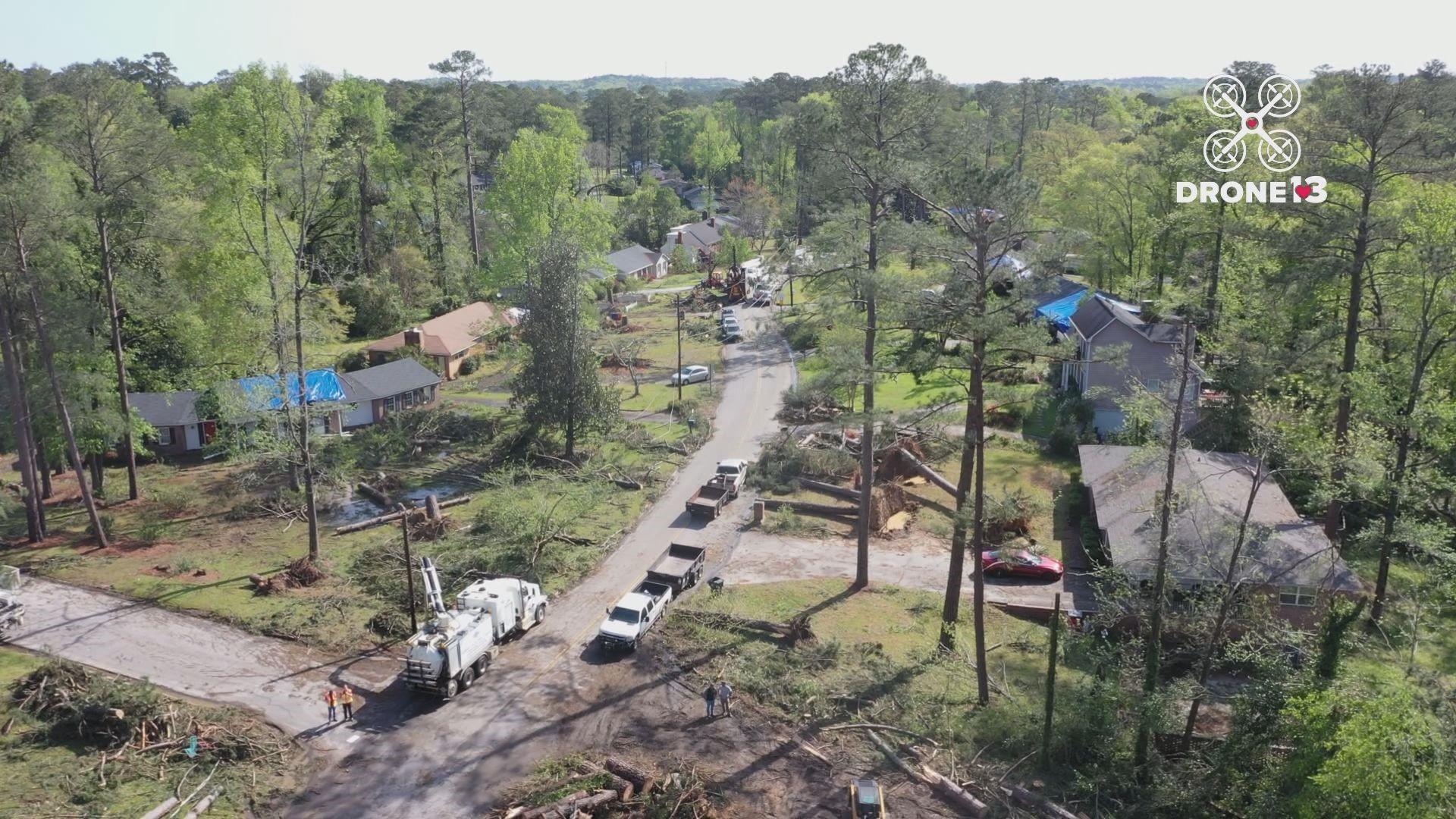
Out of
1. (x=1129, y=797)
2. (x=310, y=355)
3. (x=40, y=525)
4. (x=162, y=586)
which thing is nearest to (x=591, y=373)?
(x=310, y=355)

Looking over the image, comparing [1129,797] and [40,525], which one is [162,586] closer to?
[40,525]

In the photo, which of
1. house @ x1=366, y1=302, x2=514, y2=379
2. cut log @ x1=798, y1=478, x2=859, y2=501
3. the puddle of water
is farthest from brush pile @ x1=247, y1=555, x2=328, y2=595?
house @ x1=366, y1=302, x2=514, y2=379

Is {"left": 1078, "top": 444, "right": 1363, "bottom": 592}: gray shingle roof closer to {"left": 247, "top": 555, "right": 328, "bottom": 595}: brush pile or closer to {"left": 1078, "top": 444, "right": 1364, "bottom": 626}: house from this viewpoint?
{"left": 1078, "top": 444, "right": 1364, "bottom": 626}: house

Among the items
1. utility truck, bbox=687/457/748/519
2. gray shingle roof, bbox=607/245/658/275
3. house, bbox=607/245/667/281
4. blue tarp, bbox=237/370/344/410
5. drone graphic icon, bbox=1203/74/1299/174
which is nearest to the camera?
blue tarp, bbox=237/370/344/410

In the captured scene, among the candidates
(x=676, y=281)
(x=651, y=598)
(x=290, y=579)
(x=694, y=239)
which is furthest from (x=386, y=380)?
(x=694, y=239)

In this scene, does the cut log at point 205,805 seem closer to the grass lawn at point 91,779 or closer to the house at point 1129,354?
the grass lawn at point 91,779

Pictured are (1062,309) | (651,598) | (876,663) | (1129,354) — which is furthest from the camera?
(1062,309)

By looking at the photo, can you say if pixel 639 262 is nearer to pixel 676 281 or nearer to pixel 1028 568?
pixel 676 281
